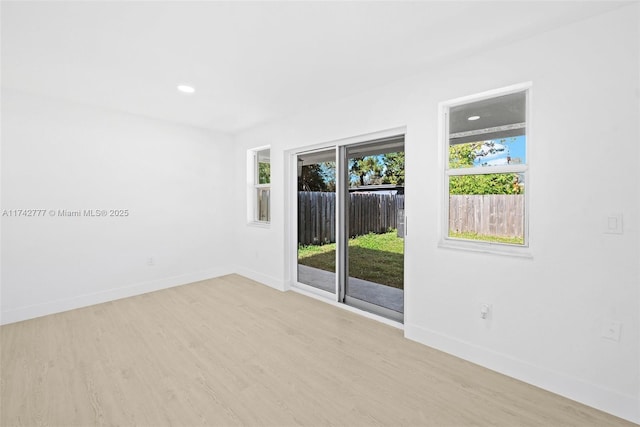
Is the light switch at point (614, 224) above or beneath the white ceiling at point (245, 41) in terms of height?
beneath

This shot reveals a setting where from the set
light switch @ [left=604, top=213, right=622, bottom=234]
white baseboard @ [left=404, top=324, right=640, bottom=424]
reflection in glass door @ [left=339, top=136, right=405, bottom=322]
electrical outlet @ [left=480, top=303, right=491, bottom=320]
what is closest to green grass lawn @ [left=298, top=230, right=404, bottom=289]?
reflection in glass door @ [left=339, top=136, right=405, bottom=322]

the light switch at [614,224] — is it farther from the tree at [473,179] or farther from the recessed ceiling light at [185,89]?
the recessed ceiling light at [185,89]

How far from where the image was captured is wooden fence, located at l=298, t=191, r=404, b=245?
320 cm

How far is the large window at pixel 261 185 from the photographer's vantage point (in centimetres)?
453

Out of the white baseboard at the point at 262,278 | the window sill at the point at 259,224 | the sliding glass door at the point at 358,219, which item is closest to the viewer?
the sliding glass door at the point at 358,219

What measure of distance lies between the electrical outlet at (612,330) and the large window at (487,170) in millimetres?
635

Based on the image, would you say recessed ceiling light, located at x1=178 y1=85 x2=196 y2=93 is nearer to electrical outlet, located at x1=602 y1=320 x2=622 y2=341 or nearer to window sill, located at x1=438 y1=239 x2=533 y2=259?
window sill, located at x1=438 y1=239 x2=533 y2=259

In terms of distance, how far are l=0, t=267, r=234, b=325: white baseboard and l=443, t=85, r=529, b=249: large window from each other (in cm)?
369

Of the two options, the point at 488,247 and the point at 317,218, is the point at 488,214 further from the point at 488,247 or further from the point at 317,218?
the point at 317,218

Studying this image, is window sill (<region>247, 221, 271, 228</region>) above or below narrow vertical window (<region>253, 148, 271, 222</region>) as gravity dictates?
below

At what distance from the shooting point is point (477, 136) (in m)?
2.35

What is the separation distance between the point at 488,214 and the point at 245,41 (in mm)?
2294

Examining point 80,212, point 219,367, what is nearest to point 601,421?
point 219,367

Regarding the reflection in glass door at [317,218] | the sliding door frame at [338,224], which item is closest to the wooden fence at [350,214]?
the reflection in glass door at [317,218]
